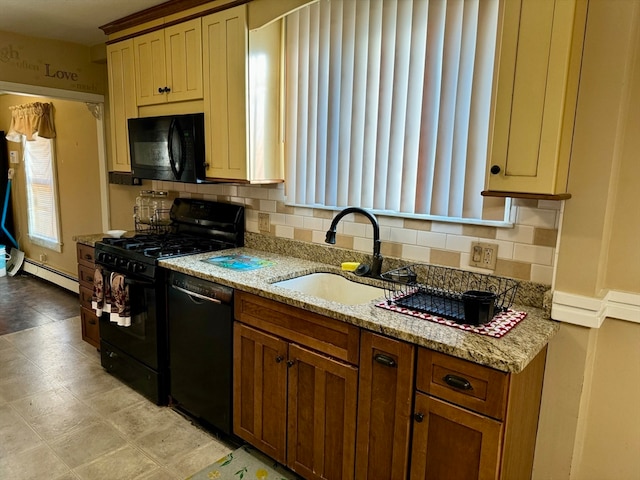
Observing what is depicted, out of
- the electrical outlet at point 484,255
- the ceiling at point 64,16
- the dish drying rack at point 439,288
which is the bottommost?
the dish drying rack at point 439,288

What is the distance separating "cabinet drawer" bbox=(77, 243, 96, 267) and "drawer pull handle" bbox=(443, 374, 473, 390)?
8.54 ft

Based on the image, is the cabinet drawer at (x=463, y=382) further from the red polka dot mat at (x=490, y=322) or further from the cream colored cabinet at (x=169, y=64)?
the cream colored cabinet at (x=169, y=64)

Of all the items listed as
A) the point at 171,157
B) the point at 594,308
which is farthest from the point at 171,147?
the point at 594,308

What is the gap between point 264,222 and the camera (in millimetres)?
2887

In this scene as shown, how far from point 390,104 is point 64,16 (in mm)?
2380

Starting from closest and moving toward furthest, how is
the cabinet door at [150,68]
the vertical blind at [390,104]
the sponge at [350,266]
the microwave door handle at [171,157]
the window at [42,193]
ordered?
the vertical blind at [390,104] < the sponge at [350,266] < the microwave door handle at [171,157] < the cabinet door at [150,68] < the window at [42,193]

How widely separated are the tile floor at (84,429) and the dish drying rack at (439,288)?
125 cm

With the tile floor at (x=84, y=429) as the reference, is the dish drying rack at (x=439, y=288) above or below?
above

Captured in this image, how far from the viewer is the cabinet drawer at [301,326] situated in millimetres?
1759

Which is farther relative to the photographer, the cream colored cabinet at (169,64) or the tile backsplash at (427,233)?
the cream colored cabinet at (169,64)

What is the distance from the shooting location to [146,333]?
2.66 meters

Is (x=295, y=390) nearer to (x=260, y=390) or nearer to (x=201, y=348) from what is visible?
(x=260, y=390)

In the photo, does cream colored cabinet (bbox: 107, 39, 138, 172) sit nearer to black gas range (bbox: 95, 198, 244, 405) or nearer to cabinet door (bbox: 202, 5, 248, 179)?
black gas range (bbox: 95, 198, 244, 405)

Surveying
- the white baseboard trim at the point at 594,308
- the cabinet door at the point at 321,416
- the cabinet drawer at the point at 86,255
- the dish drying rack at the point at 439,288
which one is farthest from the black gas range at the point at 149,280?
the white baseboard trim at the point at 594,308
